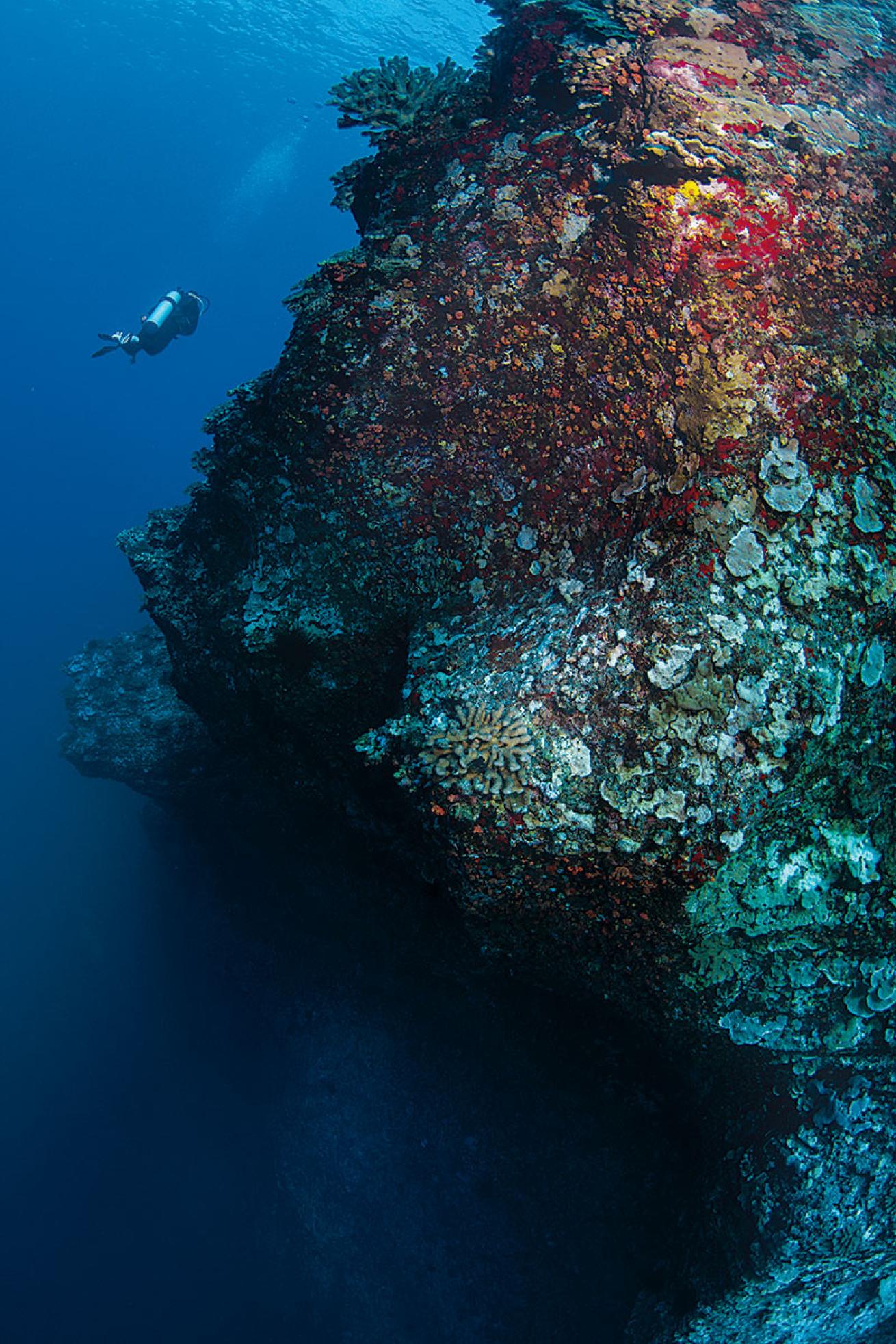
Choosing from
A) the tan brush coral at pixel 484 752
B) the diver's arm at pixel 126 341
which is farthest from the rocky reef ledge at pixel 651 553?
the diver's arm at pixel 126 341

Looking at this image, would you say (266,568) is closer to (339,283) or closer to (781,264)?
(339,283)

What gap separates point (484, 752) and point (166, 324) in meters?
18.6

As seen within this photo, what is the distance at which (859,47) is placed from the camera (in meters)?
3.07

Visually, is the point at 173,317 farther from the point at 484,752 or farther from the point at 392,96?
the point at 484,752

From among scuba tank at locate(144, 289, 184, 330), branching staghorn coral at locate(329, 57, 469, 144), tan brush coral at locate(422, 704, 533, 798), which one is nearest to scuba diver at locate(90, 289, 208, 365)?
scuba tank at locate(144, 289, 184, 330)

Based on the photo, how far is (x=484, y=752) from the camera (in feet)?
7.90

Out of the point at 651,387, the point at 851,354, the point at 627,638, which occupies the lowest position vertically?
the point at 627,638

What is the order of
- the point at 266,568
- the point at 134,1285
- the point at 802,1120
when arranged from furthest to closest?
the point at 134,1285 < the point at 266,568 < the point at 802,1120

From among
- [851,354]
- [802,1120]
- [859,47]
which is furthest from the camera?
[859,47]

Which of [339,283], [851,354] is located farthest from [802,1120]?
[339,283]

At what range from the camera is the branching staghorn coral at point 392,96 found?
3404mm

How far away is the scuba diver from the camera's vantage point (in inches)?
629

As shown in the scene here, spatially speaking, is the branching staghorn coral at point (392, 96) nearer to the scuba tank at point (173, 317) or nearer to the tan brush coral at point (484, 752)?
the tan brush coral at point (484, 752)

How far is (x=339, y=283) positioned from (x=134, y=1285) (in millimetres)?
11349
